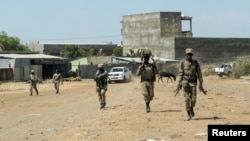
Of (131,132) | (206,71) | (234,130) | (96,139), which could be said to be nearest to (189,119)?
(131,132)

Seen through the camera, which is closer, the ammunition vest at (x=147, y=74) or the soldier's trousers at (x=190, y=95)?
the soldier's trousers at (x=190, y=95)

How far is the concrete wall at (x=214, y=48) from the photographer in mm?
77438

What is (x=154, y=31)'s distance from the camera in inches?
3408

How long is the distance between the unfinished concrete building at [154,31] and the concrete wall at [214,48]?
2593 millimetres

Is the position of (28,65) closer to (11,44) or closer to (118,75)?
(118,75)

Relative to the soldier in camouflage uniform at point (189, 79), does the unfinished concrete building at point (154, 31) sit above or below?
above

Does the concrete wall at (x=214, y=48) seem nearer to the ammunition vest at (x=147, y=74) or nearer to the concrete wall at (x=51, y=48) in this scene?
the concrete wall at (x=51, y=48)

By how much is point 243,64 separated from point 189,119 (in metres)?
42.8

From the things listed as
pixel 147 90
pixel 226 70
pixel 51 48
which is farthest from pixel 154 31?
pixel 147 90

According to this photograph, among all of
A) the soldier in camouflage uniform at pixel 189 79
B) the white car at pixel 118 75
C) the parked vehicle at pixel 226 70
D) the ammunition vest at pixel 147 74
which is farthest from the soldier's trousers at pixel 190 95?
the parked vehicle at pixel 226 70

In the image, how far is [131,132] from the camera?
39.9 feet

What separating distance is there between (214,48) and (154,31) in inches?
450

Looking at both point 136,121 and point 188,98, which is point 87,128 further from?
point 188,98

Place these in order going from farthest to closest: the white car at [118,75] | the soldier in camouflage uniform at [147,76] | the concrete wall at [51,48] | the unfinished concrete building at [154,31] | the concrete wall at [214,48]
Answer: the concrete wall at [51,48]
the unfinished concrete building at [154,31]
the concrete wall at [214,48]
the white car at [118,75]
the soldier in camouflage uniform at [147,76]
